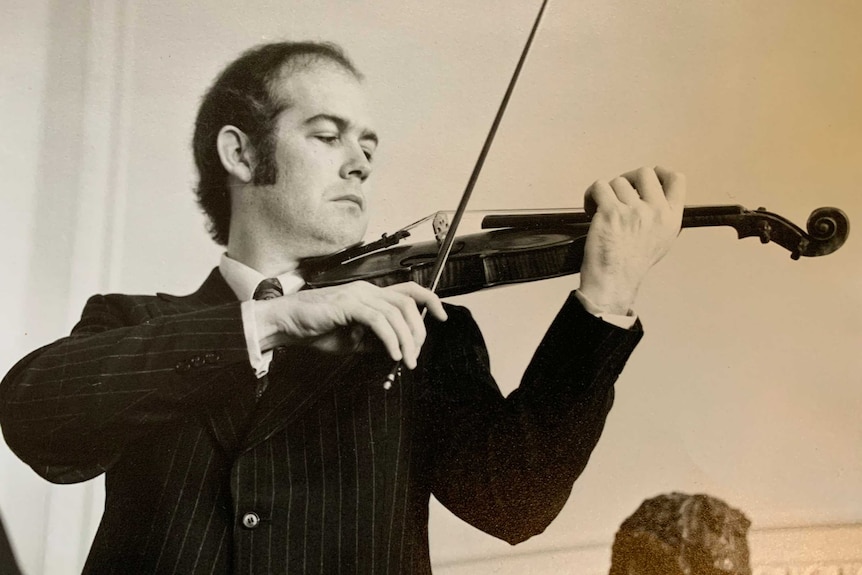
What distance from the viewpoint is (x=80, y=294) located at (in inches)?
54.3

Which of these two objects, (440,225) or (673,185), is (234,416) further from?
(673,185)

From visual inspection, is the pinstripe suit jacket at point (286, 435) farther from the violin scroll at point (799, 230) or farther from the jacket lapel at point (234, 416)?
the violin scroll at point (799, 230)

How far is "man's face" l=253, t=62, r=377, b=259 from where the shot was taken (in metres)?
1.37

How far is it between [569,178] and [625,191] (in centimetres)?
11

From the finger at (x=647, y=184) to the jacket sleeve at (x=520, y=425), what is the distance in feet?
0.75

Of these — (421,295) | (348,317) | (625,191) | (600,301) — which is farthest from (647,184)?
(348,317)

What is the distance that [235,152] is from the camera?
4.62ft

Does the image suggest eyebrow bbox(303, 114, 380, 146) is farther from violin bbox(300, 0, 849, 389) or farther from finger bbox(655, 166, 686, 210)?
finger bbox(655, 166, 686, 210)

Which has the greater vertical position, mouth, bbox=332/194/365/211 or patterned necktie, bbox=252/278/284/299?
mouth, bbox=332/194/365/211

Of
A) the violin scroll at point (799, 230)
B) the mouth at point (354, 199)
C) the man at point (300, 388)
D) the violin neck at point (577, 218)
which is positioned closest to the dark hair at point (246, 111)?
the man at point (300, 388)

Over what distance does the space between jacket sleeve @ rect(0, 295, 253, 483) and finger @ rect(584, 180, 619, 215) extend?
61 centimetres

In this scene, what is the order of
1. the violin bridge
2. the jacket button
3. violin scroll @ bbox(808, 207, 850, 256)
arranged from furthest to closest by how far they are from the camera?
violin scroll @ bbox(808, 207, 850, 256), the violin bridge, the jacket button

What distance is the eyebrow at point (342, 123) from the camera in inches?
54.9

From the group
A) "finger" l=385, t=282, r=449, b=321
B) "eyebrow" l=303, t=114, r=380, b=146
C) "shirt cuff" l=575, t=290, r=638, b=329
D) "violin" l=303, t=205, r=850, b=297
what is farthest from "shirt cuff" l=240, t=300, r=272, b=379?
"shirt cuff" l=575, t=290, r=638, b=329
